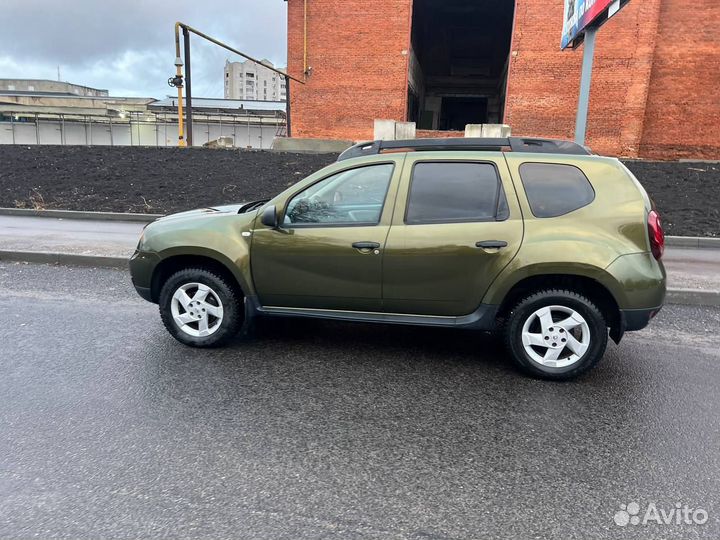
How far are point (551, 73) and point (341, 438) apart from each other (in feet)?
80.0

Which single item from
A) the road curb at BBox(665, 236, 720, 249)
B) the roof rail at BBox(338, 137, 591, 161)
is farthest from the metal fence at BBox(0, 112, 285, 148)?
the roof rail at BBox(338, 137, 591, 161)

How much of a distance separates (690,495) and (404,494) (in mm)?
1496

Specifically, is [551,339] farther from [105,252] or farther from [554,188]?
[105,252]

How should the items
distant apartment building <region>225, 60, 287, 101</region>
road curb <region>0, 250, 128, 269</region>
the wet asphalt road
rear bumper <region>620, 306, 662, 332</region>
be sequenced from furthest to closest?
distant apartment building <region>225, 60, 287, 101</region>, road curb <region>0, 250, 128, 269</region>, rear bumper <region>620, 306, 662, 332</region>, the wet asphalt road

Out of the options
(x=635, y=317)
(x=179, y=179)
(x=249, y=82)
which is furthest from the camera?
(x=249, y=82)

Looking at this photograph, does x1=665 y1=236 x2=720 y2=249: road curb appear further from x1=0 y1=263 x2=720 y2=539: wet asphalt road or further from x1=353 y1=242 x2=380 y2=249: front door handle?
x1=353 y1=242 x2=380 y2=249: front door handle

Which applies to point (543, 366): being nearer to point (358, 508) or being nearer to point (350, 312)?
point (350, 312)

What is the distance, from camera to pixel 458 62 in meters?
37.6

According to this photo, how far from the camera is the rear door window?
4117 mm

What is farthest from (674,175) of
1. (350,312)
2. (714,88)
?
(350,312)

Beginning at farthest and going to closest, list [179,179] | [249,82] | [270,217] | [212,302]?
[249,82]
[179,179]
[212,302]
[270,217]

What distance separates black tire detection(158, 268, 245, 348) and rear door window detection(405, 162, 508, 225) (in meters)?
1.68

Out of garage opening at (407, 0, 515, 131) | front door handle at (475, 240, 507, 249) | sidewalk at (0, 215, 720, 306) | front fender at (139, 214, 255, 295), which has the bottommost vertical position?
sidewalk at (0, 215, 720, 306)

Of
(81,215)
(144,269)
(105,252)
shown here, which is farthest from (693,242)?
(81,215)
